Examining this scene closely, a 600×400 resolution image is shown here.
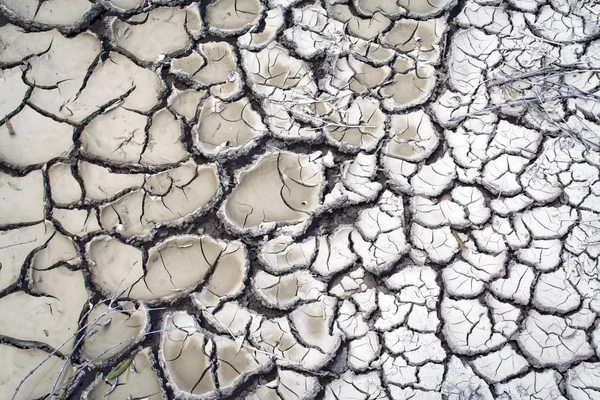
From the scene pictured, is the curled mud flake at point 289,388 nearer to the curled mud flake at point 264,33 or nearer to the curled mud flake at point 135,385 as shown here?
the curled mud flake at point 135,385

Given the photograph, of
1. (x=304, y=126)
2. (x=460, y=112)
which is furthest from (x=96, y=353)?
(x=460, y=112)

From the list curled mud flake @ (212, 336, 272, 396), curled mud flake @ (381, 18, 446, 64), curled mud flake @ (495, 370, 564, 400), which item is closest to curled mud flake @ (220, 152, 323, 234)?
curled mud flake @ (212, 336, 272, 396)

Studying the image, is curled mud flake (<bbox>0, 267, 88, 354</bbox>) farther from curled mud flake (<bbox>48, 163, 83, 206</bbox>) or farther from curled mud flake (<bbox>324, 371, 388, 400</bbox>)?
curled mud flake (<bbox>324, 371, 388, 400</bbox>)

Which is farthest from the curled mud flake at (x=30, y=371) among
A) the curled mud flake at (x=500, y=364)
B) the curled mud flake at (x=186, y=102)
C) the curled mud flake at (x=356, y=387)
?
the curled mud flake at (x=500, y=364)

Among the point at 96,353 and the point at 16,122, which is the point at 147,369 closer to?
the point at 96,353

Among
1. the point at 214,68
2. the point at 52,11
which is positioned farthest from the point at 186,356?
the point at 52,11

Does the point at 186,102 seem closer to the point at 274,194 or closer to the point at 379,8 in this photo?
the point at 274,194
